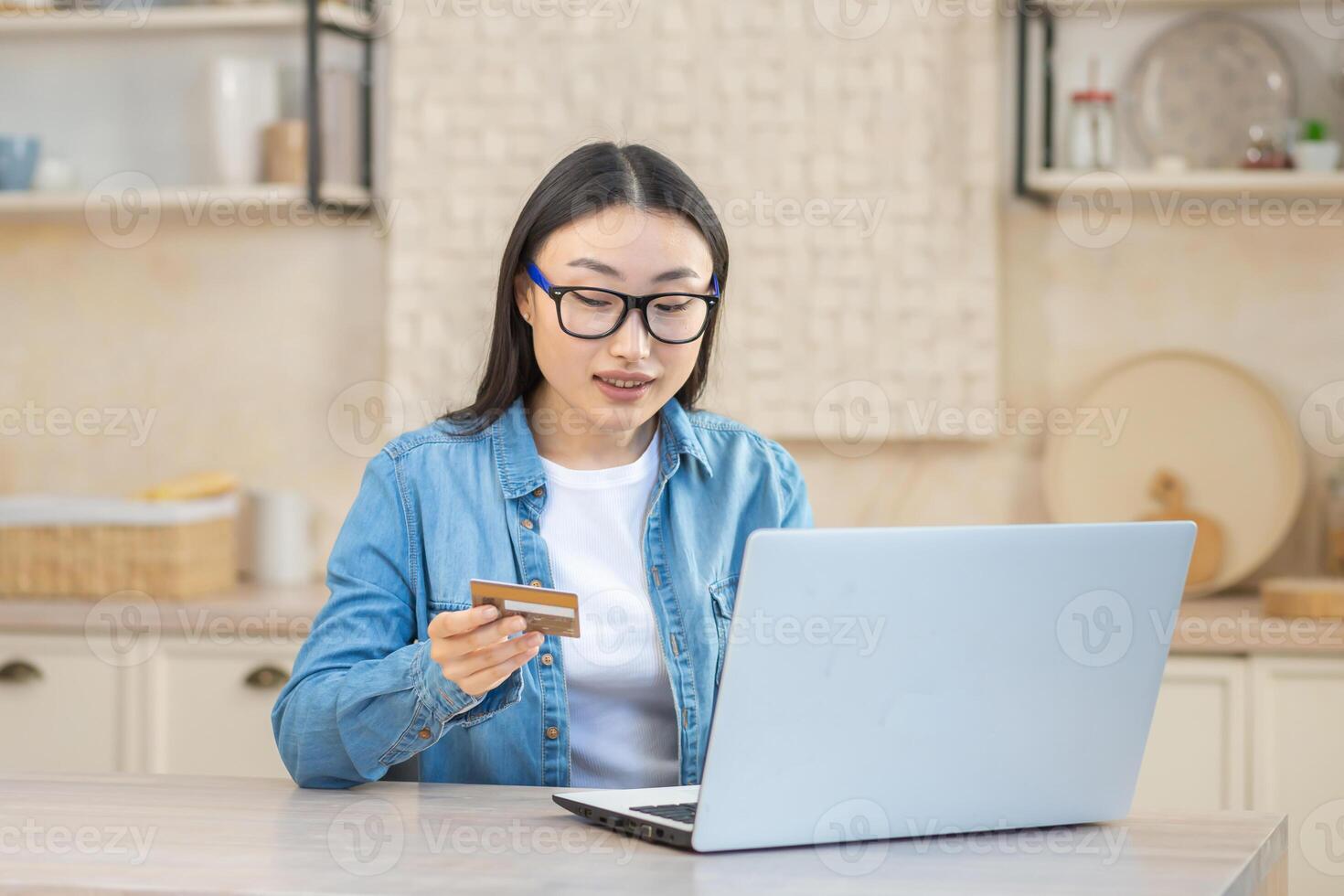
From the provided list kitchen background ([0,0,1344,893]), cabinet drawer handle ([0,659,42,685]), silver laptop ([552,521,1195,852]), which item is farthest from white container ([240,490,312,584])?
silver laptop ([552,521,1195,852])

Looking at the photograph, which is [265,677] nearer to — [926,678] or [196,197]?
[196,197]

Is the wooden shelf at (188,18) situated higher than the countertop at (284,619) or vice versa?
the wooden shelf at (188,18)

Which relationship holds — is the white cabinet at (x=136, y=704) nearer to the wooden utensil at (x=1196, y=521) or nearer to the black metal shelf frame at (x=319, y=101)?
the black metal shelf frame at (x=319, y=101)

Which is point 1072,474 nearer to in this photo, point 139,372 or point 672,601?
point 672,601

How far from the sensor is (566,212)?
5.08ft

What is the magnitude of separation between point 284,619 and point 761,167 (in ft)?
3.95

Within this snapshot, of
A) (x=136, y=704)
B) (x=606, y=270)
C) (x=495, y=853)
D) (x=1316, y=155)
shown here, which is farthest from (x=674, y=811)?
(x=1316, y=155)

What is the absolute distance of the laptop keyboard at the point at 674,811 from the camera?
3.94ft

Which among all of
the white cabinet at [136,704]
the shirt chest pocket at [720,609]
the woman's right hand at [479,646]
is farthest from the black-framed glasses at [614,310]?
the white cabinet at [136,704]

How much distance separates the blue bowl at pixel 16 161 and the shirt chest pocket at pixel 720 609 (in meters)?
A: 2.01

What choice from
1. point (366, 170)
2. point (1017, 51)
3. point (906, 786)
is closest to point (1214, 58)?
point (1017, 51)

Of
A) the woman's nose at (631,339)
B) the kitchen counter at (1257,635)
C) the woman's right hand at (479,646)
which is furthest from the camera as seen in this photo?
the kitchen counter at (1257,635)

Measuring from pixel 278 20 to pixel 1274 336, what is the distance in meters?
1.99

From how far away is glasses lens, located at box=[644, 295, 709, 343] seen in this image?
5.01 ft
